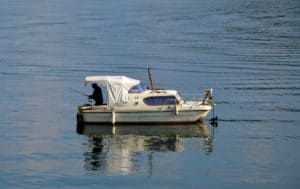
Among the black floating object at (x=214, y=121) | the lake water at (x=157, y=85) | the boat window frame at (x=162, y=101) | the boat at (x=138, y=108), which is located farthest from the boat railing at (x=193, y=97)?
the boat window frame at (x=162, y=101)

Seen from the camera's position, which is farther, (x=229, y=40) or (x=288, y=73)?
(x=229, y=40)

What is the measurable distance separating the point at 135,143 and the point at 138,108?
4727mm

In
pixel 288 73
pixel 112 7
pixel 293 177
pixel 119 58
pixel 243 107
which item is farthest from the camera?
pixel 112 7

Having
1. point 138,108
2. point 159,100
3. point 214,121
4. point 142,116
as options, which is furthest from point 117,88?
point 214,121

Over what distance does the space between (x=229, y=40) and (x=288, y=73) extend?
3325cm

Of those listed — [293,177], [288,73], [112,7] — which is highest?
[112,7]

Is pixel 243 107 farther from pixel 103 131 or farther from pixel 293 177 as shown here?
pixel 293 177

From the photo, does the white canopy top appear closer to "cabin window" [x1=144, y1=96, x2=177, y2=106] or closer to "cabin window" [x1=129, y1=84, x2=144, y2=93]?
"cabin window" [x1=129, y1=84, x2=144, y2=93]

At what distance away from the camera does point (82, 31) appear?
429 feet

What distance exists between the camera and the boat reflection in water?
47938mm

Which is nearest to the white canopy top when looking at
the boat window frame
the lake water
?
the boat window frame

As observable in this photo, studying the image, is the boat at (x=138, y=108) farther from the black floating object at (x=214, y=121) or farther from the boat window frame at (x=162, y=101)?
the black floating object at (x=214, y=121)

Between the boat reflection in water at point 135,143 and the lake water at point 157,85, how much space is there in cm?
8

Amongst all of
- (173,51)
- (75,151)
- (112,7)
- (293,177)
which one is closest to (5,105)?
(75,151)
